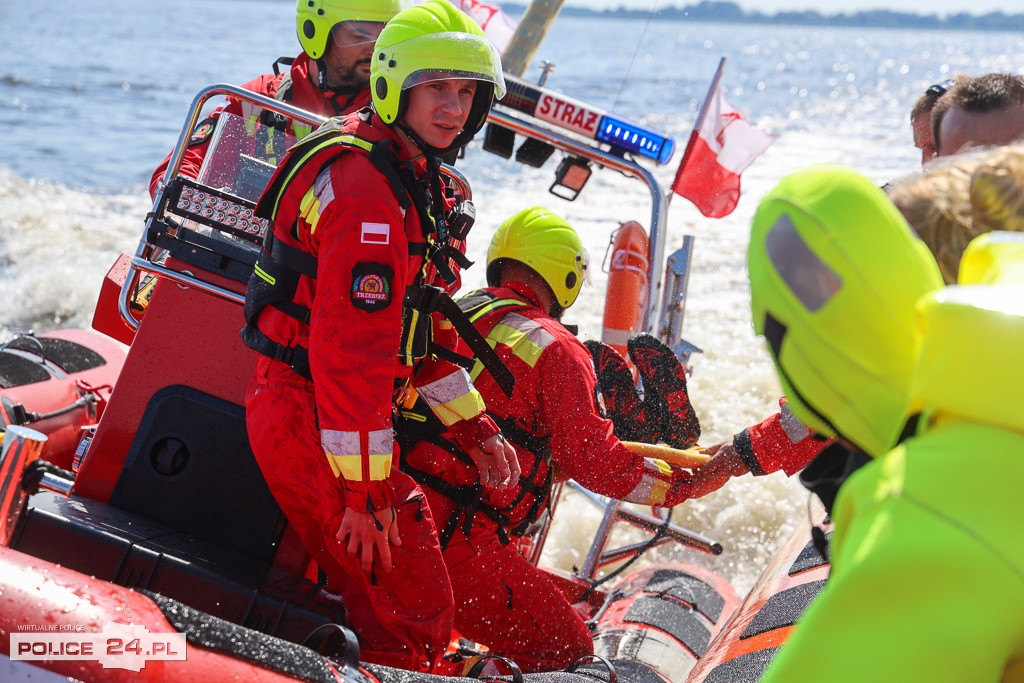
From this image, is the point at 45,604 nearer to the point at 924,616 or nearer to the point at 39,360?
the point at 924,616

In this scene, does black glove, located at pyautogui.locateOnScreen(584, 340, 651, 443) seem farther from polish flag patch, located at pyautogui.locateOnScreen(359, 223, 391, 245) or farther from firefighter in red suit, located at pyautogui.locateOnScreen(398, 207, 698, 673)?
polish flag patch, located at pyautogui.locateOnScreen(359, 223, 391, 245)

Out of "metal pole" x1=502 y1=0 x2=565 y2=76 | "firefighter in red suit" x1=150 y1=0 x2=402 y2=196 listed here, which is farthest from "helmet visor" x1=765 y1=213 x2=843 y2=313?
"metal pole" x1=502 y1=0 x2=565 y2=76

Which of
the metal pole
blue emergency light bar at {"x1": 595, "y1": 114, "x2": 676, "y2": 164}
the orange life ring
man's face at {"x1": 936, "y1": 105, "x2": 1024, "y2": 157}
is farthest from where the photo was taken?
the metal pole

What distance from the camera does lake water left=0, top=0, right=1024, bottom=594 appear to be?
5.75 meters

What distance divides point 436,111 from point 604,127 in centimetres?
166

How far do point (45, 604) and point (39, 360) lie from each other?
2.75m

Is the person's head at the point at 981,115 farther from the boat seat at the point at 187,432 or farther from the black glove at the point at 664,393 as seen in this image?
the boat seat at the point at 187,432

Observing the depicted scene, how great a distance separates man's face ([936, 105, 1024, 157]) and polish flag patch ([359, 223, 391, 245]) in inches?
65.1

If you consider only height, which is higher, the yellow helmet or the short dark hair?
the short dark hair

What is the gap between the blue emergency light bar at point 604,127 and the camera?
141 inches

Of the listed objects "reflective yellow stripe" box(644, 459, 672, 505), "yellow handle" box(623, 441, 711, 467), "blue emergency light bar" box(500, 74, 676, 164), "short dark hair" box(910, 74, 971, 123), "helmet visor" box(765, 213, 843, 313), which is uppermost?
"short dark hair" box(910, 74, 971, 123)

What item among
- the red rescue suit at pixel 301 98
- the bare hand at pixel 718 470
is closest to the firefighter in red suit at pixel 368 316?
the bare hand at pixel 718 470

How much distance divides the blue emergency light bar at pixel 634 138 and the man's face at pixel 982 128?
3.82 ft

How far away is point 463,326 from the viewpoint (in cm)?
235
